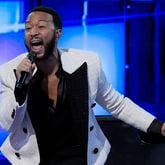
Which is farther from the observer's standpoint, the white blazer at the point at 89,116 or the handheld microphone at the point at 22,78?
the white blazer at the point at 89,116

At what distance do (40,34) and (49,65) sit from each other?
133 mm

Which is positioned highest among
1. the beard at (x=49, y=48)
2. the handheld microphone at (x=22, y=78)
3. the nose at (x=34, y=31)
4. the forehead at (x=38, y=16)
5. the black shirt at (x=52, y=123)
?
the forehead at (x=38, y=16)

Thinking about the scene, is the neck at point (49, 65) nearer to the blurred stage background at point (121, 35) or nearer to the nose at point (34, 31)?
the nose at point (34, 31)

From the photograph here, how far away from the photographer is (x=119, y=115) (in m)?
1.59

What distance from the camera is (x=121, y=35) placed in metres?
2.97

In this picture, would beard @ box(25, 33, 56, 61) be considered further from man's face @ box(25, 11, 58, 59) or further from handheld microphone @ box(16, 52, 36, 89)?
handheld microphone @ box(16, 52, 36, 89)

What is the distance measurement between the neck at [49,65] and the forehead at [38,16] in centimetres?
13

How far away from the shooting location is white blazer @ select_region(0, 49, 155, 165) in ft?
4.50

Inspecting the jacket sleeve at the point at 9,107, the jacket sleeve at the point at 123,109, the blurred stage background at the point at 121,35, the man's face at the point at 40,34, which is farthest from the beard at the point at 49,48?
the blurred stage background at the point at 121,35

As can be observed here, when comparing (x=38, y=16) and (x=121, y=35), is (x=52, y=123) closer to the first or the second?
(x=38, y=16)

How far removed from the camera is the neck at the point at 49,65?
1.47 meters

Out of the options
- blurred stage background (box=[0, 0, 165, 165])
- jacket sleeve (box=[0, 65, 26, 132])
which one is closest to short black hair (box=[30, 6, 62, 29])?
jacket sleeve (box=[0, 65, 26, 132])

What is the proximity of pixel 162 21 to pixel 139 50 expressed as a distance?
26 centimetres

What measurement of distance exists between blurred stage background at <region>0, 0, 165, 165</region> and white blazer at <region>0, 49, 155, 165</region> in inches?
54.3
